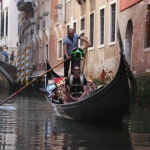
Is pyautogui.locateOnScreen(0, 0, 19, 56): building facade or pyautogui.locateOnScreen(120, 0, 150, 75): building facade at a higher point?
pyautogui.locateOnScreen(0, 0, 19, 56): building facade

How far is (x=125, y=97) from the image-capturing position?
370 inches

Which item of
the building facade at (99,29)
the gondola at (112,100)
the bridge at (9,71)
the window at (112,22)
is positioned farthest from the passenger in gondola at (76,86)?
the bridge at (9,71)

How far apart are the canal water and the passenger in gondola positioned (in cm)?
44

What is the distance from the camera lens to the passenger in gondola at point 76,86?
34.1ft

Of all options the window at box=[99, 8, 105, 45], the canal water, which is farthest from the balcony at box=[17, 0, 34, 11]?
the canal water

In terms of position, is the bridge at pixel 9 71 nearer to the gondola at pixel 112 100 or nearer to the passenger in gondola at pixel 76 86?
the passenger in gondola at pixel 76 86

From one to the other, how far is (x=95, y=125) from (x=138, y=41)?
7204mm

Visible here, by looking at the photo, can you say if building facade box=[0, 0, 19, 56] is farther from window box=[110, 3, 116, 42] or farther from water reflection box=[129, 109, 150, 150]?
water reflection box=[129, 109, 150, 150]

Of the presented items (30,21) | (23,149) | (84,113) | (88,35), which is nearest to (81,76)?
(84,113)

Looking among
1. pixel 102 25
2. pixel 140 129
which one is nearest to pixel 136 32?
pixel 102 25

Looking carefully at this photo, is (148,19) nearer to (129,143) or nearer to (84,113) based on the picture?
(84,113)

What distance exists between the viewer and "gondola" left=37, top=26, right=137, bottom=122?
30.3 feet

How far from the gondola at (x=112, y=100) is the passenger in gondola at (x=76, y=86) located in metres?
0.28

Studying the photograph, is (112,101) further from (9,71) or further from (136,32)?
(9,71)
